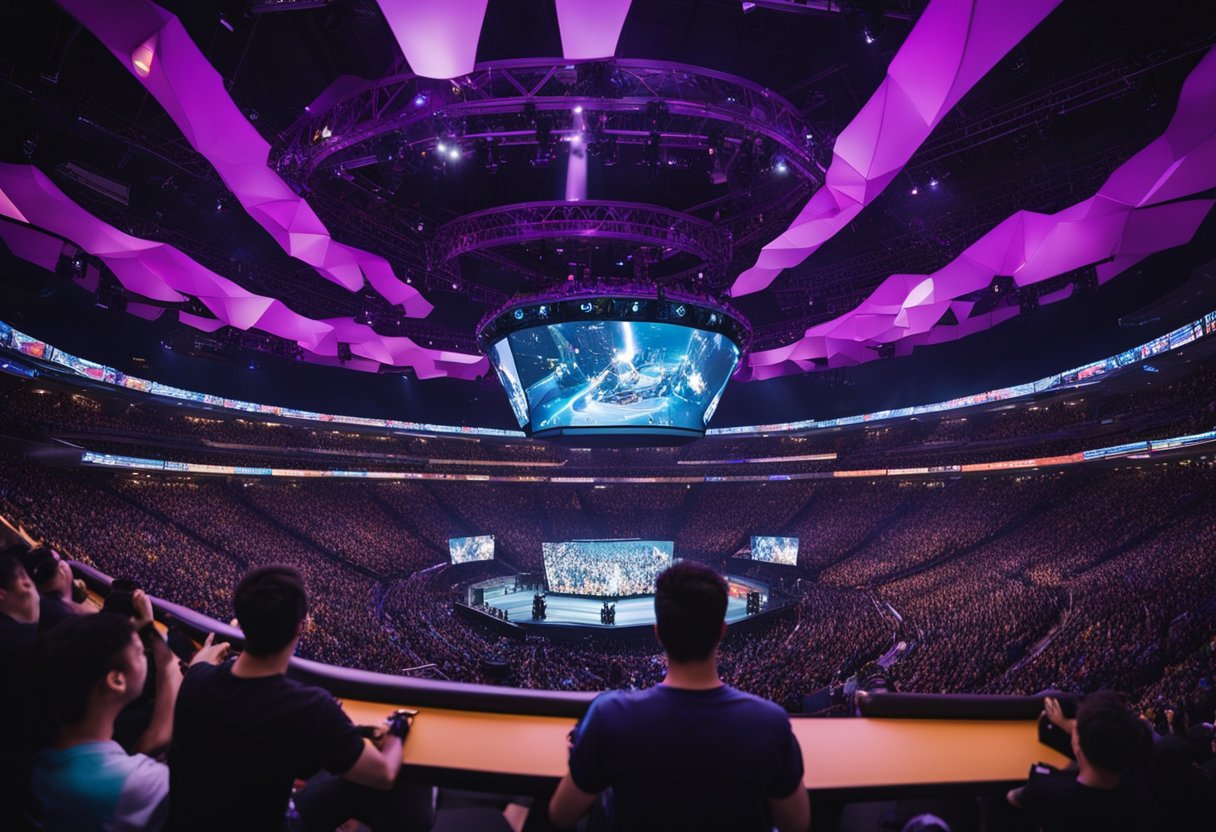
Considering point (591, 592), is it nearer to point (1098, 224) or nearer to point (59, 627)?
point (1098, 224)

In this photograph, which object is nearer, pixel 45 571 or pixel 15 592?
pixel 15 592

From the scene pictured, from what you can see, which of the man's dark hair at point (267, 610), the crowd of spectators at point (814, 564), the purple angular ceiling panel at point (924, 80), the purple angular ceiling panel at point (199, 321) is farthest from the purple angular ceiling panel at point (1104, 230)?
the purple angular ceiling panel at point (199, 321)

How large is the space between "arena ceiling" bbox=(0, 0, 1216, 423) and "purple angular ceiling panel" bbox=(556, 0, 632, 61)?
0.15 feet

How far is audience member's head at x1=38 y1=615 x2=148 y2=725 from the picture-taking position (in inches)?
64.7

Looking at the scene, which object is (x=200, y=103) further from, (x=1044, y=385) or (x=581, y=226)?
(x=1044, y=385)

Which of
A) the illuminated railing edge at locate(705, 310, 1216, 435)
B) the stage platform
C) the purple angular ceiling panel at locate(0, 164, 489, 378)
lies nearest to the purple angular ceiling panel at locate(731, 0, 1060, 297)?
the purple angular ceiling panel at locate(0, 164, 489, 378)

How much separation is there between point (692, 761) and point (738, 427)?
39.0 m

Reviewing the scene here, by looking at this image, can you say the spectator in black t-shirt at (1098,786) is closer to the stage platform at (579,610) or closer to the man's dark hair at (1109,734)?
the man's dark hair at (1109,734)

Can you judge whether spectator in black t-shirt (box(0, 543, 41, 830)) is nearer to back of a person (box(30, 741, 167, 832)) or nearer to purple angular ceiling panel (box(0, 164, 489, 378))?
back of a person (box(30, 741, 167, 832))

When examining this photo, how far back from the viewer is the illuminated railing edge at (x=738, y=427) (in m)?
16.5

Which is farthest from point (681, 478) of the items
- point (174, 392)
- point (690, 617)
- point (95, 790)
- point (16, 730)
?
point (95, 790)

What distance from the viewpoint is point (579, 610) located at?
2666 cm

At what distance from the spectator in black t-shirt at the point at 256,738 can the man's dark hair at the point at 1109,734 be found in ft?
7.88

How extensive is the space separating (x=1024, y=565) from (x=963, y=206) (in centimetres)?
1560
